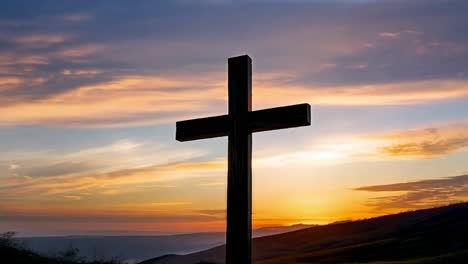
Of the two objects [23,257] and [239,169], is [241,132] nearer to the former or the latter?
[239,169]

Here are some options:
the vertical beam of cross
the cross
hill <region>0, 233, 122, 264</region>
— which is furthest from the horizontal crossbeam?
hill <region>0, 233, 122, 264</region>

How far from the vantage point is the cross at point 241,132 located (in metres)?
8.79

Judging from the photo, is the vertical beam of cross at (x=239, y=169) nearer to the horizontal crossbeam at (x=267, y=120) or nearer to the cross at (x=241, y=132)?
the cross at (x=241, y=132)

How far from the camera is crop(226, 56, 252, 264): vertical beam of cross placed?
877 cm

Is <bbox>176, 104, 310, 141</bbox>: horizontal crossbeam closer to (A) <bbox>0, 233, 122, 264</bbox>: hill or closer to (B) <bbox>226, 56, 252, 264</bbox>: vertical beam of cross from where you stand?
(B) <bbox>226, 56, 252, 264</bbox>: vertical beam of cross

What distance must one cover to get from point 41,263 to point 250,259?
1056 cm

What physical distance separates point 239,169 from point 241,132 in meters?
0.61

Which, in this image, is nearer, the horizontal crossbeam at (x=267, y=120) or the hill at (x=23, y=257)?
the horizontal crossbeam at (x=267, y=120)

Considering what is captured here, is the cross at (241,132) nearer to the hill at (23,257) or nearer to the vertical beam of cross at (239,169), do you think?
the vertical beam of cross at (239,169)

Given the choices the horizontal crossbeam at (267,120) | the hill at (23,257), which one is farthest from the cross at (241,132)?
the hill at (23,257)

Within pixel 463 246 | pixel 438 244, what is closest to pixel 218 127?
pixel 463 246

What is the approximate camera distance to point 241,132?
912 cm

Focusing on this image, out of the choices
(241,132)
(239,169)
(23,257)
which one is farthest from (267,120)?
(23,257)

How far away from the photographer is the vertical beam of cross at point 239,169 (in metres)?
8.77
